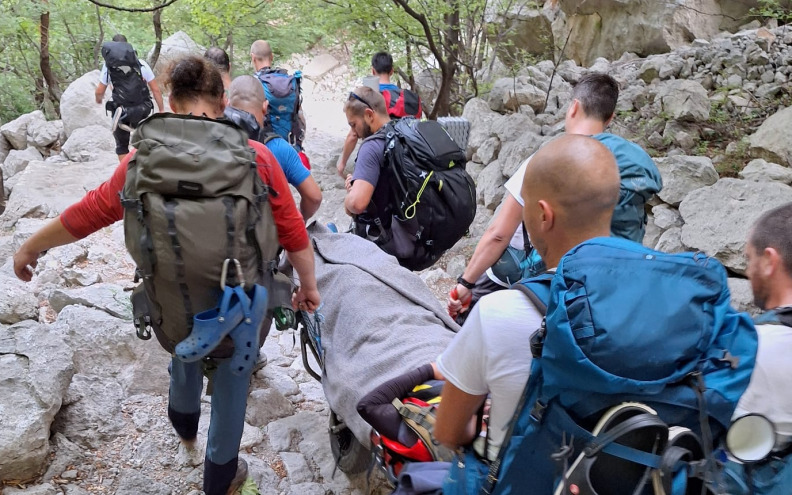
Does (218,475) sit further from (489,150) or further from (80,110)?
(80,110)

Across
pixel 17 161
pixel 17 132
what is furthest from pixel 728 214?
pixel 17 132

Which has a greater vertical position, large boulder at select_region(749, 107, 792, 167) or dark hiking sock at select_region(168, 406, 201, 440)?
large boulder at select_region(749, 107, 792, 167)

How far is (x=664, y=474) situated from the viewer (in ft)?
4.60

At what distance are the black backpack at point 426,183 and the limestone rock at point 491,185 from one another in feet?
10.4

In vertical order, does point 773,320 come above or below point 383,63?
above

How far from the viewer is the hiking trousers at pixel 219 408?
2.75 meters

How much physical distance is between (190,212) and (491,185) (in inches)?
214

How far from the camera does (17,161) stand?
10.7 m

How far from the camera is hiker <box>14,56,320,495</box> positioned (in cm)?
229

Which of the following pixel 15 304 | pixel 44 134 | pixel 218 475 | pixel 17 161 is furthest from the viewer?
pixel 44 134

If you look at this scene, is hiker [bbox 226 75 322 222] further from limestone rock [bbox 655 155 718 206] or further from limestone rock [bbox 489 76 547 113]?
limestone rock [bbox 489 76 547 113]

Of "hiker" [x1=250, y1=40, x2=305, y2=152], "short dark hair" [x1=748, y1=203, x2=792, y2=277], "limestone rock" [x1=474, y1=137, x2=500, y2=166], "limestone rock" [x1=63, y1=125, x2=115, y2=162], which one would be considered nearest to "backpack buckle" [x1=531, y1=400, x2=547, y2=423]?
"short dark hair" [x1=748, y1=203, x2=792, y2=277]

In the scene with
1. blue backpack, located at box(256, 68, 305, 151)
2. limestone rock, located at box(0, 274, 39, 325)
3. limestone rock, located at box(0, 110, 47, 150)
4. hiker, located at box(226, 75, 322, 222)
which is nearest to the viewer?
hiker, located at box(226, 75, 322, 222)

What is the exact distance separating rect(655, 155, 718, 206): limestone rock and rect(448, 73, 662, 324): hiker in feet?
8.20
